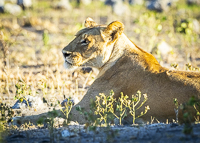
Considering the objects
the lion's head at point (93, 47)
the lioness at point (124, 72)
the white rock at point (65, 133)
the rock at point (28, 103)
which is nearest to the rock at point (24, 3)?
the rock at point (28, 103)

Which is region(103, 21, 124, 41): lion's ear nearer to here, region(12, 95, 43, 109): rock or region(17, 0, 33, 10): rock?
region(12, 95, 43, 109): rock

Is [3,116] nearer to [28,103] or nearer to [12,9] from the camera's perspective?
[28,103]

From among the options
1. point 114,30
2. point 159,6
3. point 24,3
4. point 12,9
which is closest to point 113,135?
point 114,30

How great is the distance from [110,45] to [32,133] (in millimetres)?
1944

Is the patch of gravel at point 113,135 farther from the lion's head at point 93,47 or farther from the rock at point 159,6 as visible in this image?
the rock at point 159,6

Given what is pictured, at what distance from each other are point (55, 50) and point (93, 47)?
6.69 metres

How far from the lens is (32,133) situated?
4301 mm

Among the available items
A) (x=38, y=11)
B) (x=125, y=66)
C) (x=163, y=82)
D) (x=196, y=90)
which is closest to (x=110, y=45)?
(x=125, y=66)

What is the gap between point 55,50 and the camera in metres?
12.0

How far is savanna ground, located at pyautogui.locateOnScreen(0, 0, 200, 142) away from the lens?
752 cm

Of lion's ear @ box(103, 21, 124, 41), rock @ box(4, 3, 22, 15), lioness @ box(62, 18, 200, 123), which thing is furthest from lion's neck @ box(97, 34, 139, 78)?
rock @ box(4, 3, 22, 15)

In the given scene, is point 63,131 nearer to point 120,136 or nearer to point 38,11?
point 120,136

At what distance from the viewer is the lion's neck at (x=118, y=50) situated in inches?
216

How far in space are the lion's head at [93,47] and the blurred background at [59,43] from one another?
1.77 ft
